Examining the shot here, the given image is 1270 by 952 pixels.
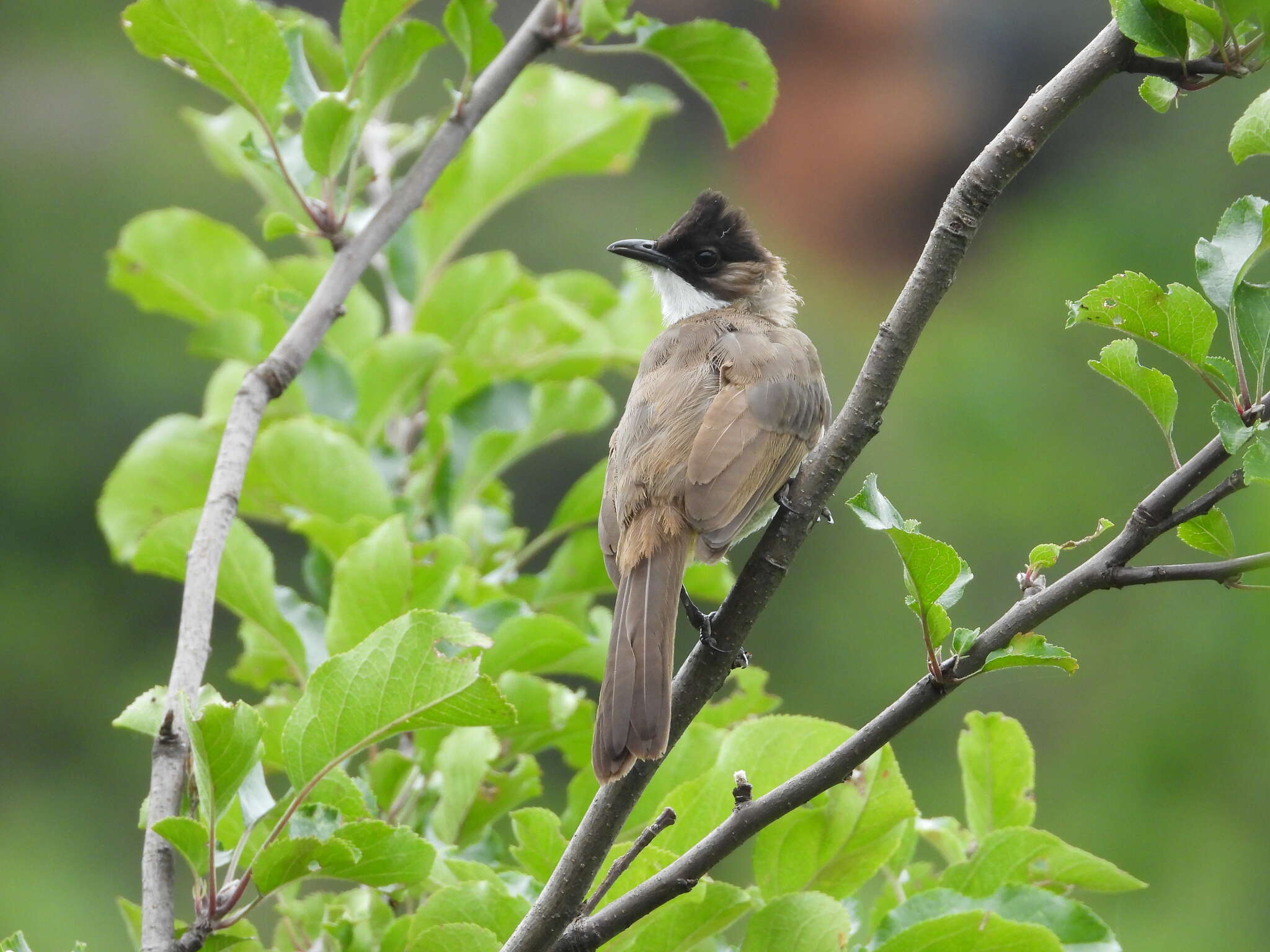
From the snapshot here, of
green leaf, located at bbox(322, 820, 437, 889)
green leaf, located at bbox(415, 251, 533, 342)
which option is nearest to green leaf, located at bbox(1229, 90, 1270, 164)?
green leaf, located at bbox(322, 820, 437, 889)

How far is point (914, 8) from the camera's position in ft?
42.4

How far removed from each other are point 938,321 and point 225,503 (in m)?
11.0

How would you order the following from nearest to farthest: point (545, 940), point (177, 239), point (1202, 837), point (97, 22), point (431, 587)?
point (545, 940), point (431, 587), point (177, 239), point (1202, 837), point (97, 22)

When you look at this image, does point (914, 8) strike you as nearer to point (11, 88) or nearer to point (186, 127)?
point (186, 127)

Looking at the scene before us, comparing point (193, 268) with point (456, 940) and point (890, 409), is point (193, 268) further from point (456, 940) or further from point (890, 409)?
point (890, 409)

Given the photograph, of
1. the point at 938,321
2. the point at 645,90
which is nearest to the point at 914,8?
the point at 938,321

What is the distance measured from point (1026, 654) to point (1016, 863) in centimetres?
44

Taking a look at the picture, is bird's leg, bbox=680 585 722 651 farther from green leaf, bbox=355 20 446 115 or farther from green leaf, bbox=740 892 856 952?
green leaf, bbox=355 20 446 115

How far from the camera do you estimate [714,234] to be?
119 inches

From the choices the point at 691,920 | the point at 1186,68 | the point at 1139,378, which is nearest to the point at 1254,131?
the point at 1186,68

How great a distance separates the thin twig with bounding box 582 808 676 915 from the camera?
4.24 feet

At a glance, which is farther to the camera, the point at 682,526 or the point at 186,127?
the point at 186,127

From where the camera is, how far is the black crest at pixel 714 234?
3.00 m

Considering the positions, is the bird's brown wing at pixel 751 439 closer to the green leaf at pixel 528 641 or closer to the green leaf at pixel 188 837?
the green leaf at pixel 528 641
